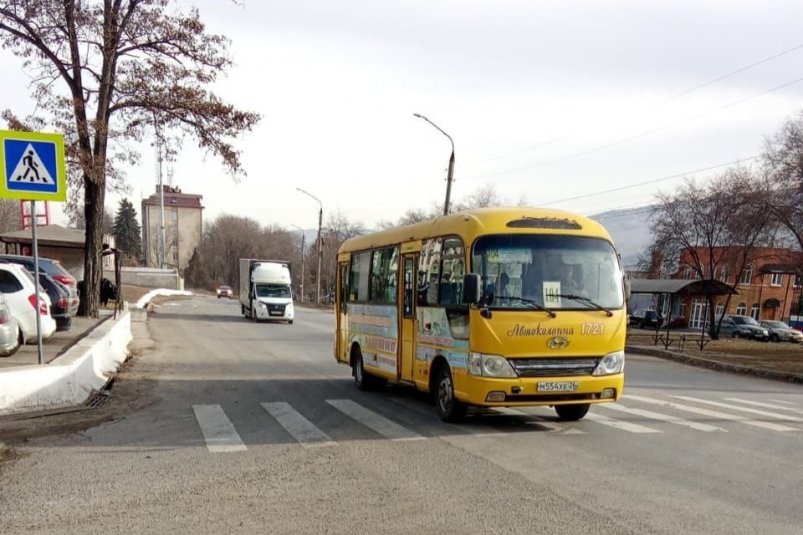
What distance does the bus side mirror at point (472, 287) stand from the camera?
7.69m

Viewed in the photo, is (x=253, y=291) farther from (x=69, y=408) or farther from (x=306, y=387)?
(x=69, y=408)

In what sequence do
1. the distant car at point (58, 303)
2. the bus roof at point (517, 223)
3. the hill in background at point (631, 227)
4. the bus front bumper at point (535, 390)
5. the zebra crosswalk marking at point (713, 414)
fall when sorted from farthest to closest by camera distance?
the hill in background at point (631, 227)
the distant car at point (58, 303)
the zebra crosswalk marking at point (713, 414)
the bus roof at point (517, 223)
the bus front bumper at point (535, 390)

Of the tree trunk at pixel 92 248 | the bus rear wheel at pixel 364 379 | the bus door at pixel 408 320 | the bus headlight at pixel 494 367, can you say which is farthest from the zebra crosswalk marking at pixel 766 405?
the tree trunk at pixel 92 248

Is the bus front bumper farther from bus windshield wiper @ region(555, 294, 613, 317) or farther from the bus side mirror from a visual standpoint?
the bus side mirror

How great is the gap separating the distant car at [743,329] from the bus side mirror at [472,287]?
4453 cm

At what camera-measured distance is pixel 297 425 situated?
27.1ft

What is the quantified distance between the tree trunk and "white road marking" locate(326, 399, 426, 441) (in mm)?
15605

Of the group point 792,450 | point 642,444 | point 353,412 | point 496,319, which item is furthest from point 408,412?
point 792,450

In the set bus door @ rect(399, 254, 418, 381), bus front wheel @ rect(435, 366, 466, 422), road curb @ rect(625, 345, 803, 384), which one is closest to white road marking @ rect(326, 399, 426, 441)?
bus front wheel @ rect(435, 366, 466, 422)

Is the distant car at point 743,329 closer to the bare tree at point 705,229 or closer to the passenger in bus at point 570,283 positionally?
the bare tree at point 705,229

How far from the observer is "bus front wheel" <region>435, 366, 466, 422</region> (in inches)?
326

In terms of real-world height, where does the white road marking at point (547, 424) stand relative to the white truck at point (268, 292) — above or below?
below

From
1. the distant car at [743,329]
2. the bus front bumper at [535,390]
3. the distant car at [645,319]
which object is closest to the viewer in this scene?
the bus front bumper at [535,390]

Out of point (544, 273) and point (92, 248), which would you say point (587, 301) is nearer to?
point (544, 273)
